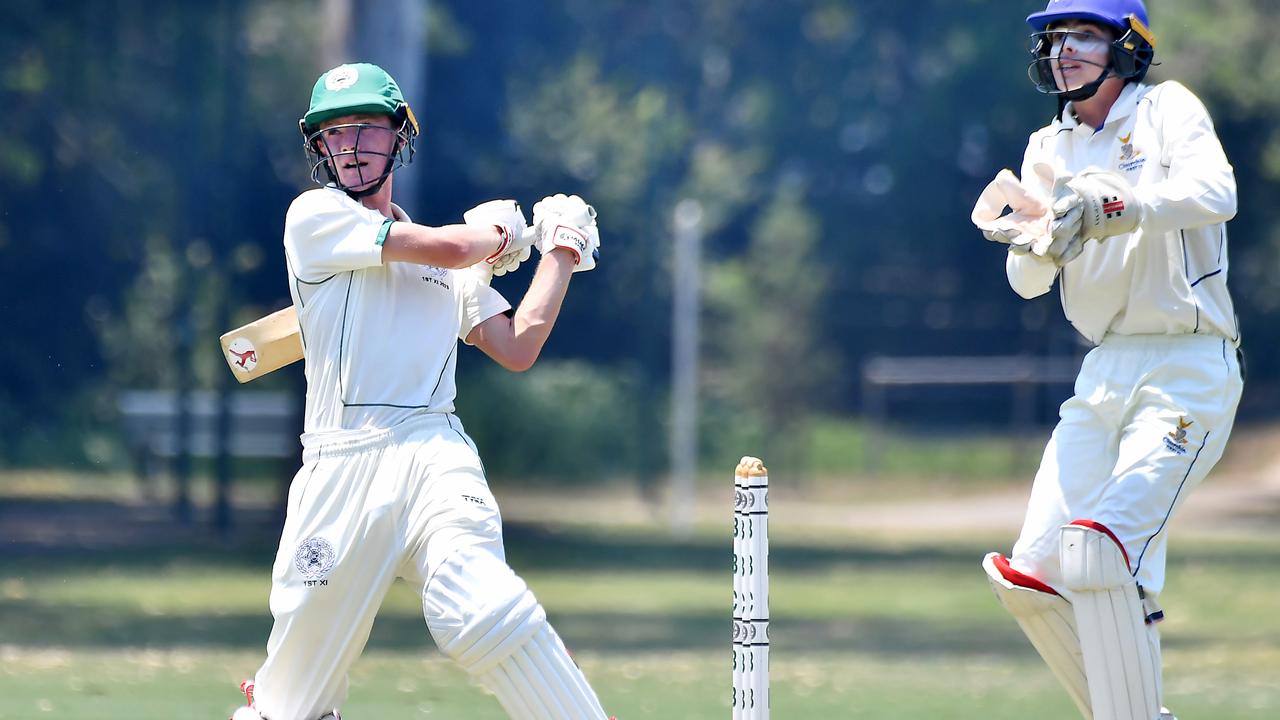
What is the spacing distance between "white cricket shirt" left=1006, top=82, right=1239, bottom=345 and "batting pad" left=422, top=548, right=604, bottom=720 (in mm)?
1676

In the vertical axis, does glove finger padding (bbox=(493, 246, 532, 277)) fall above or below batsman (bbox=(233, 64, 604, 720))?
above

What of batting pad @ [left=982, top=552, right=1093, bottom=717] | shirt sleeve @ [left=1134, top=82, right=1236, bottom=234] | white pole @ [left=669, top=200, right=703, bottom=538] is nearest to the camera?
shirt sleeve @ [left=1134, top=82, right=1236, bottom=234]

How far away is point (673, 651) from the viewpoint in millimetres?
12328

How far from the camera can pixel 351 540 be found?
4.90m

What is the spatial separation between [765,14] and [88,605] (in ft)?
37.8

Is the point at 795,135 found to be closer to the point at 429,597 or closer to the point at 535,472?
the point at 535,472

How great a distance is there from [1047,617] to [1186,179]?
124 cm

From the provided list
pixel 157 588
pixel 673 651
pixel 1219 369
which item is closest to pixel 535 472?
pixel 157 588

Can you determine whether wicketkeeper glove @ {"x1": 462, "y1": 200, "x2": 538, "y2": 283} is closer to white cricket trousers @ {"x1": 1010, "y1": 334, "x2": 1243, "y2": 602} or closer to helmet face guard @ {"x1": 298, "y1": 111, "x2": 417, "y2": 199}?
helmet face guard @ {"x1": 298, "y1": 111, "x2": 417, "y2": 199}

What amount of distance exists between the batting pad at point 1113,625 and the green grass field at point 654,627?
369 centimetres

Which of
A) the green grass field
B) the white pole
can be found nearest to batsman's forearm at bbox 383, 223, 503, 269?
the green grass field

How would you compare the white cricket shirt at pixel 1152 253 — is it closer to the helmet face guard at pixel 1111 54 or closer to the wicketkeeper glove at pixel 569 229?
the helmet face guard at pixel 1111 54

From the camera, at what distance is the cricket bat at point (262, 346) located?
17.8ft

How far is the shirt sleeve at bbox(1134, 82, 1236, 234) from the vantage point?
523 cm
